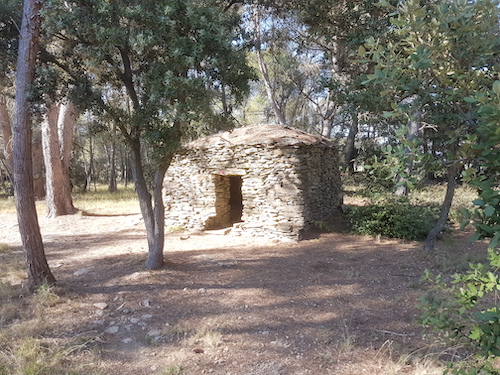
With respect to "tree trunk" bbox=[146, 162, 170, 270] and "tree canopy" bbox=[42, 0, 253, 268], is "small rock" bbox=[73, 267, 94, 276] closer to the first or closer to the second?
"tree trunk" bbox=[146, 162, 170, 270]

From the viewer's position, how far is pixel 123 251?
815 cm

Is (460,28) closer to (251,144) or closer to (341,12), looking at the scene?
(341,12)

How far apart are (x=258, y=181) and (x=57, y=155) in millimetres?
7787

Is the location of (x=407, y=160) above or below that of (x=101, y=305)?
above

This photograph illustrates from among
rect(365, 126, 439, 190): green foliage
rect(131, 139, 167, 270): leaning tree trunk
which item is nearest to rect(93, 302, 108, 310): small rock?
rect(131, 139, 167, 270): leaning tree trunk

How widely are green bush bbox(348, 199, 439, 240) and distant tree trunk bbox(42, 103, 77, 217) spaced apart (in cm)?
1015

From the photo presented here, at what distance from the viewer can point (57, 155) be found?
12414 millimetres

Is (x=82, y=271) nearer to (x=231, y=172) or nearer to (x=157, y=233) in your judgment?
(x=157, y=233)

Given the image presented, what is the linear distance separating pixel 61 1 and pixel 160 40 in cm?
139

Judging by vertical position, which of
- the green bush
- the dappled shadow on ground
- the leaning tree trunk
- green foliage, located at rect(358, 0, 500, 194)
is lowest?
the dappled shadow on ground

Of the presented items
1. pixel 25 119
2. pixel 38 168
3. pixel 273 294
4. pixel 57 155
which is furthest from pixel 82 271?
pixel 38 168

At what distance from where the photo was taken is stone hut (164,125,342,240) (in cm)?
916

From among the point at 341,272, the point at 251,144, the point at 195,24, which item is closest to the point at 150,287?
the point at 341,272

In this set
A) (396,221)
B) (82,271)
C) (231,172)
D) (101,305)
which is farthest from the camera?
(231,172)
